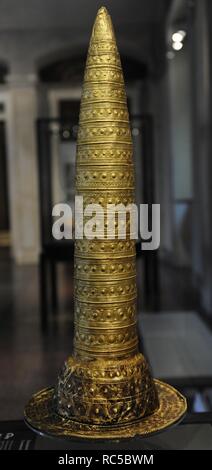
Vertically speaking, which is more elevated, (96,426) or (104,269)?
(104,269)

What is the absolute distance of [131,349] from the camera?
138 cm

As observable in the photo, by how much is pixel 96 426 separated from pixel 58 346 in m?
2.18

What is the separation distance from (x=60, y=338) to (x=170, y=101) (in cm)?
408

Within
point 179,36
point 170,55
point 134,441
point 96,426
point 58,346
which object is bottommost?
point 58,346

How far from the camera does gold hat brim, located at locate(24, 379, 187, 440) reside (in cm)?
126

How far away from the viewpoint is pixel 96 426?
1296 millimetres

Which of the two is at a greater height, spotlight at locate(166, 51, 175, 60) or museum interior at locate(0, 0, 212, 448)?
spotlight at locate(166, 51, 175, 60)

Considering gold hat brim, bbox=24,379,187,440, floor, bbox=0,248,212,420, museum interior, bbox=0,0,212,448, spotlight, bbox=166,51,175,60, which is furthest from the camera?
spotlight, bbox=166,51,175,60

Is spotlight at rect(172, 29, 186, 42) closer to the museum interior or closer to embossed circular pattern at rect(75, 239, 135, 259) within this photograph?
the museum interior

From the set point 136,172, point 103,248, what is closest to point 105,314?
point 103,248

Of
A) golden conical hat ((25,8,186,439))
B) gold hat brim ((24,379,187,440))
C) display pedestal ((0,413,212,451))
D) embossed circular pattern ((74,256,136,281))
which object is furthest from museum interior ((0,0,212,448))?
embossed circular pattern ((74,256,136,281))

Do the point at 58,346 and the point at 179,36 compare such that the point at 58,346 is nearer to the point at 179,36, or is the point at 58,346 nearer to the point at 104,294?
the point at 104,294

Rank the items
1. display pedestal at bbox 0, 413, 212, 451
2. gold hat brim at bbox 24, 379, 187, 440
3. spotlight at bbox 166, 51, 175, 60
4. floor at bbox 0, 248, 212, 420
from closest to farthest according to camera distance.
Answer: gold hat brim at bbox 24, 379, 187, 440 < display pedestal at bbox 0, 413, 212, 451 < floor at bbox 0, 248, 212, 420 < spotlight at bbox 166, 51, 175, 60
